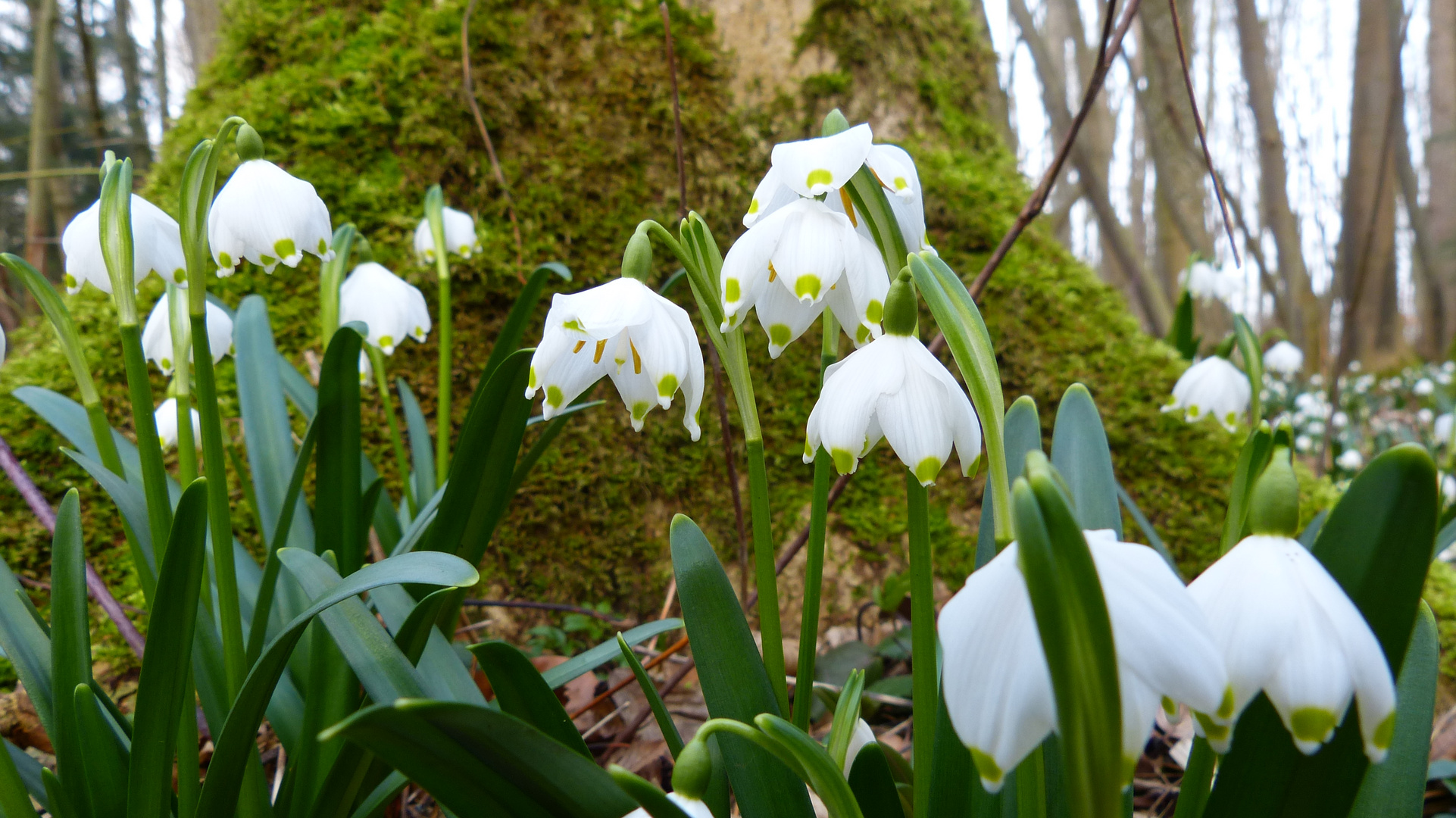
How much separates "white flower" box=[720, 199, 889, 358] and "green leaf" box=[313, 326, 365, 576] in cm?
52

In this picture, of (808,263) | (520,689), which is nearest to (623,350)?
(808,263)

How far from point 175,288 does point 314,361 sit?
2.32ft

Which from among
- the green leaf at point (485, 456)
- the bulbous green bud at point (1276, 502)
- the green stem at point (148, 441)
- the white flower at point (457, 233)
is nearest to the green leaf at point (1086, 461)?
the bulbous green bud at point (1276, 502)

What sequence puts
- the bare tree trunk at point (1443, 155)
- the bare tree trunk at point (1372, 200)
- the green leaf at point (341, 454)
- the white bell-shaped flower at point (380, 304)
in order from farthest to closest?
the bare tree trunk at point (1443, 155)
the bare tree trunk at point (1372, 200)
the white bell-shaped flower at point (380, 304)
the green leaf at point (341, 454)

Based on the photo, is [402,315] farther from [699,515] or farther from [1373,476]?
[1373,476]

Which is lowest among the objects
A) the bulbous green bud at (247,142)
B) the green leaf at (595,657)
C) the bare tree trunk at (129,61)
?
the green leaf at (595,657)

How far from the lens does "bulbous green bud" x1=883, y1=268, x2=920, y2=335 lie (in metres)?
0.58

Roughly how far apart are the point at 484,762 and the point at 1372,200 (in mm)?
2370

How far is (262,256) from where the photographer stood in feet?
2.71

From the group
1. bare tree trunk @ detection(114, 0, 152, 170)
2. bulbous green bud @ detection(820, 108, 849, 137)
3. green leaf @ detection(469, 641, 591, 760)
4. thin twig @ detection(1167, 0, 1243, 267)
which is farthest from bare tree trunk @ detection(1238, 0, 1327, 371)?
bare tree trunk @ detection(114, 0, 152, 170)

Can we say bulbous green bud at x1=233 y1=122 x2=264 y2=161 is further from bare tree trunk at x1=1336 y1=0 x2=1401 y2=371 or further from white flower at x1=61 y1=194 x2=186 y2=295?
bare tree trunk at x1=1336 y1=0 x2=1401 y2=371

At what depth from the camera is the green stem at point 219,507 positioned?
0.75 m

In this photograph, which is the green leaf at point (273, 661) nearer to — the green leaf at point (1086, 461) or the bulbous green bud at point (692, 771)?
the bulbous green bud at point (692, 771)

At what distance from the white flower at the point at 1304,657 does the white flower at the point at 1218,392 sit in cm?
132
